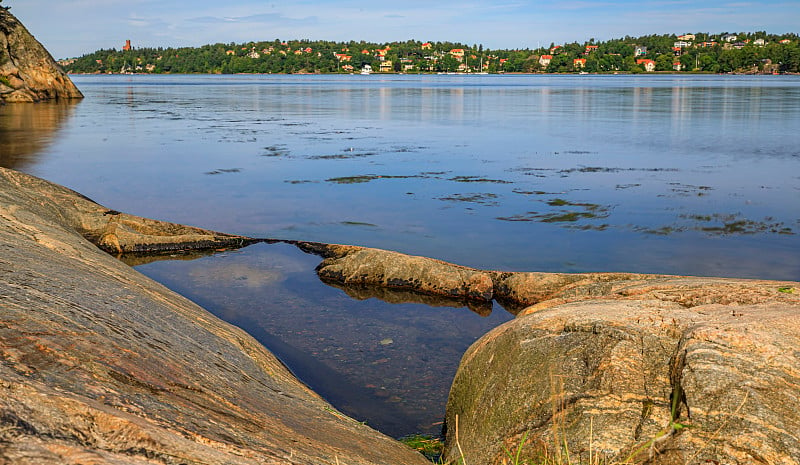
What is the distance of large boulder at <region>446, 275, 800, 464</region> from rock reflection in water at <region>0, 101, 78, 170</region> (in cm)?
1609

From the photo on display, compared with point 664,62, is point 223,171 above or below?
below

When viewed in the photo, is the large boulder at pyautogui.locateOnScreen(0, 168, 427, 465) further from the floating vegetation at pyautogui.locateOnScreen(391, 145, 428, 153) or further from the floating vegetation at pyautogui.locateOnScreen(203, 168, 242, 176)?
the floating vegetation at pyautogui.locateOnScreen(391, 145, 428, 153)

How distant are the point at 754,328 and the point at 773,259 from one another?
6794 mm

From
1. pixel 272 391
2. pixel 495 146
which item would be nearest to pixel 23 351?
pixel 272 391

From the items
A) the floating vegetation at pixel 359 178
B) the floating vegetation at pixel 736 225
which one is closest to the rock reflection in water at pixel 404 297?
the floating vegetation at pixel 736 225

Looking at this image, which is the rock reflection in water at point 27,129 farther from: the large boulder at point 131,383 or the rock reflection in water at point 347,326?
the large boulder at point 131,383

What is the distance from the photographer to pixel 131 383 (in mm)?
3078

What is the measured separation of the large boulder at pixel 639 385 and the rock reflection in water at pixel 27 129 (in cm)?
1609

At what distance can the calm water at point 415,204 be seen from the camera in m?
7.10

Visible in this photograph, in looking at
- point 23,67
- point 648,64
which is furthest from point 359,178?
point 648,64

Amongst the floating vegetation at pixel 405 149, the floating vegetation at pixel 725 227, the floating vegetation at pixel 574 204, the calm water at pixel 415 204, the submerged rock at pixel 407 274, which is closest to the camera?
the calm water at pixel 415 204

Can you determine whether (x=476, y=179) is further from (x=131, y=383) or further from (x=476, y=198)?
(x=131, y=383)

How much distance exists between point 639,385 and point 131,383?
250cm

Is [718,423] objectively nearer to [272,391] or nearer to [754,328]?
[754,328]
